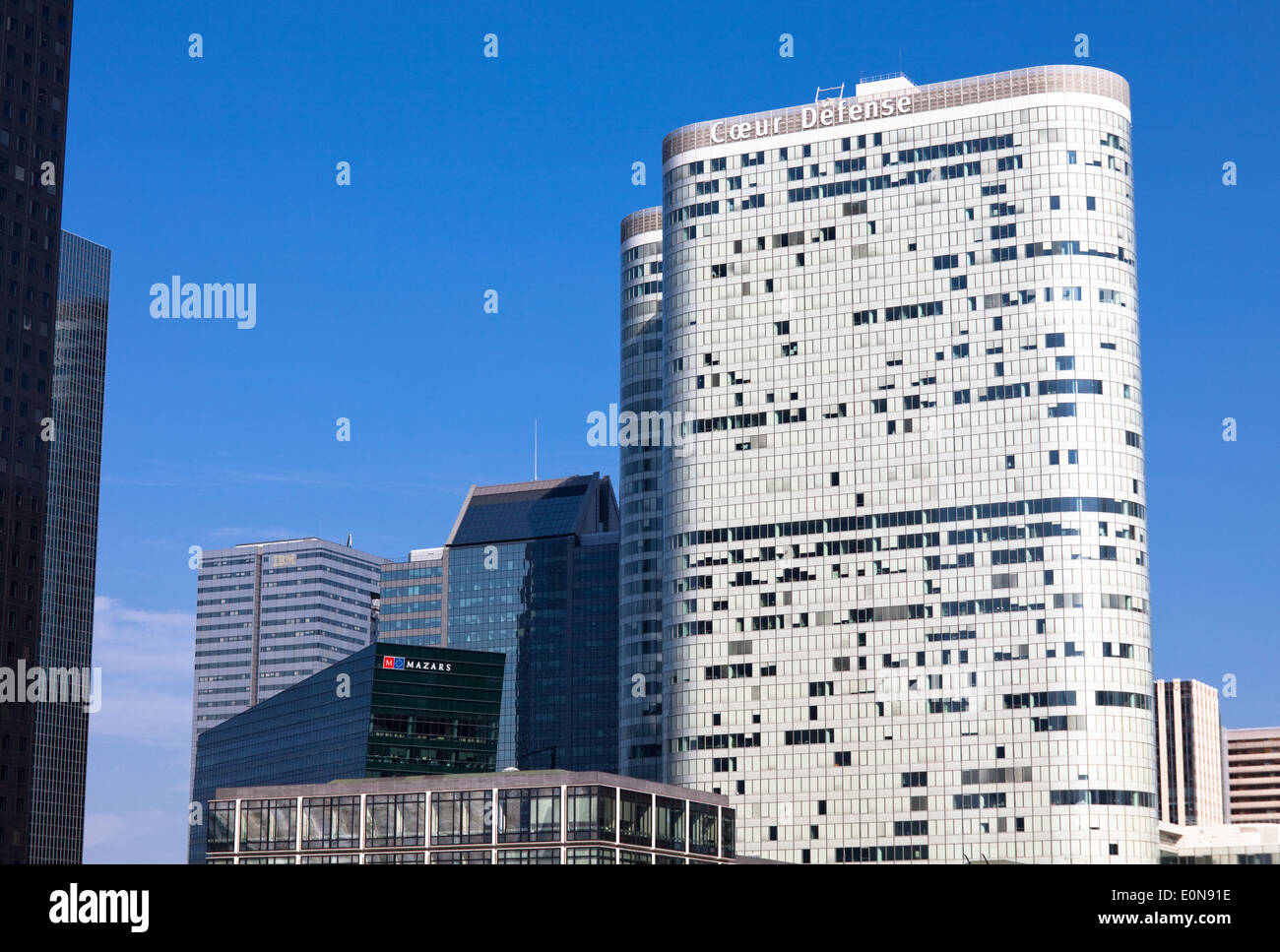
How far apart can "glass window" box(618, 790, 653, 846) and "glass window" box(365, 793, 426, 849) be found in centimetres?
1855

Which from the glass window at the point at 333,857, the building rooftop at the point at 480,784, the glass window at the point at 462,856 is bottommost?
the glass window at the point at 333,857

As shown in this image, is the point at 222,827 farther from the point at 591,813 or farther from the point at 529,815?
the point at 591,813

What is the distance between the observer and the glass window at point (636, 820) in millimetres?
151750

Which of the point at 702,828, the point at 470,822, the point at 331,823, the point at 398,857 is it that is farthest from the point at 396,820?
the point at 702,828

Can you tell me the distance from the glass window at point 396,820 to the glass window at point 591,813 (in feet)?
49.8

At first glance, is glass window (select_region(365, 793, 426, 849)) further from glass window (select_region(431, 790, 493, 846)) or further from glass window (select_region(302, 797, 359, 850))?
glass window (select_region(302, 797, 359, 850))

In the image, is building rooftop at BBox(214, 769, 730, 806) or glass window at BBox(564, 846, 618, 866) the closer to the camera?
glass window at BBox(564, 846, 618, 866)

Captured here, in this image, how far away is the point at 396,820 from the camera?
15712 centimetres

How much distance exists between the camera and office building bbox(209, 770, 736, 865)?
150 metres

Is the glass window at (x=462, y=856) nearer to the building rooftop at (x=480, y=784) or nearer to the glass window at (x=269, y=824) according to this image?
the building rooftop at (x=480, y=784)

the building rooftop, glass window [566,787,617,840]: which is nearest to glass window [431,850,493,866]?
the building rooftop

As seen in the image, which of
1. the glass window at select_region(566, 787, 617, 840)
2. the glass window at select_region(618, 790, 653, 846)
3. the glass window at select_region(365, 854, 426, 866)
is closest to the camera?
the glass window at select_region(566, 787, 617, 840)

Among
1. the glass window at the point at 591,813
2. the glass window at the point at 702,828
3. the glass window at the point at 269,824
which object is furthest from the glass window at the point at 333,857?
the glass window at the point at 702,828
